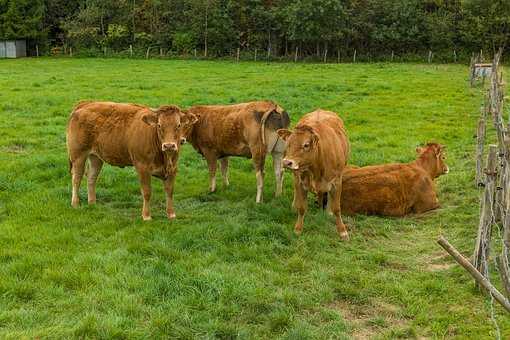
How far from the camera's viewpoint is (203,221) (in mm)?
8422

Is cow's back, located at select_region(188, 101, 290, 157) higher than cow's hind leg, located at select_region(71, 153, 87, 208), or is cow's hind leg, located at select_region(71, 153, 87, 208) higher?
cow's back, located at select_region(188, 101, 290, 157)

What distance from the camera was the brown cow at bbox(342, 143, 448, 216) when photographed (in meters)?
9.00

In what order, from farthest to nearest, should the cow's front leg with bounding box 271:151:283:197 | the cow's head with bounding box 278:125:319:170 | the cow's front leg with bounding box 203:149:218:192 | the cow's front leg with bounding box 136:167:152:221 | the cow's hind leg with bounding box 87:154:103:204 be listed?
the cow's front leg with bounding box 203:149:218:192
the cow's front leg with bounding box 271:151:283:197
the cow's hind leg with bounding box 87:154:103:204
the cow's front leg with bounding box 136:167:152:221
the cow's head with bounding box 278:125:319:170

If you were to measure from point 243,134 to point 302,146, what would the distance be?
2382 millimetres

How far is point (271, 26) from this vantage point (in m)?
50.7

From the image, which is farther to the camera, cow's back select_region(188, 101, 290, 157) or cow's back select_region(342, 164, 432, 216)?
cow's back select_region(188, 101, 290, 157)

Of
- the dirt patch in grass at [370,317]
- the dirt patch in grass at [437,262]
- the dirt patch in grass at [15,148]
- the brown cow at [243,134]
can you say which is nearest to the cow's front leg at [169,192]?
the brown cow at [243,134]

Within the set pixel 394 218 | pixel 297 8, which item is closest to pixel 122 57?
pixel 297 8

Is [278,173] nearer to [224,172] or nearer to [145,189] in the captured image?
[224,172]

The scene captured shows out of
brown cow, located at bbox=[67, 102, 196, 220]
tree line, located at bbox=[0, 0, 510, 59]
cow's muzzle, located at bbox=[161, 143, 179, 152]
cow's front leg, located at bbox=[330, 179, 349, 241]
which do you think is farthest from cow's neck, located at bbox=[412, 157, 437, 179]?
tree line, located at bbox=[0, 0, 510, 59]

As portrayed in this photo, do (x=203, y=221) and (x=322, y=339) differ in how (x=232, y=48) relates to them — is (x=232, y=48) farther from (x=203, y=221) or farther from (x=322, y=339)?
(x=322, y=339)

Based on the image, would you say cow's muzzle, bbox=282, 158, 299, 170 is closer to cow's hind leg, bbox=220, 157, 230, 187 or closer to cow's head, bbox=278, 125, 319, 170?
cow's head, bbox=278, 125, 319, 170

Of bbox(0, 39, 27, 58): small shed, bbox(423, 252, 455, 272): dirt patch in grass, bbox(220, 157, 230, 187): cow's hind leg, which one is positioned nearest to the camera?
bbox(423, 252, 455, 272): dirt patch in grass

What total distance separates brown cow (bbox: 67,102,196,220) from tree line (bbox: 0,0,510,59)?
131 feet
